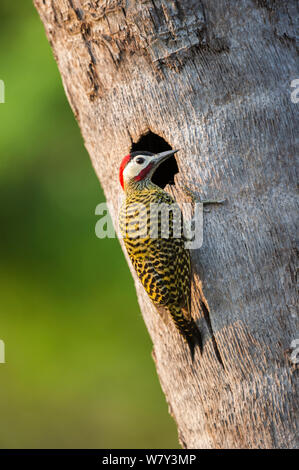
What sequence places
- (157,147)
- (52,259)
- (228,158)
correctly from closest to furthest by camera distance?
(228,158), (157,147), (52,259)

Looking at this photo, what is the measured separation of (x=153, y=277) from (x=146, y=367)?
3329 millimetres

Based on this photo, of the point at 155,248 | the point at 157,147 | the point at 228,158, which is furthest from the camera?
the point at 157,147

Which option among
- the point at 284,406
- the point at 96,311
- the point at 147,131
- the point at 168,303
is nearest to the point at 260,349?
the point at 284,406

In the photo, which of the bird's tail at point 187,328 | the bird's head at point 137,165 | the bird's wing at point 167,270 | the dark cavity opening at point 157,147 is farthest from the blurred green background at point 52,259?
the bird's tail at point 187,328

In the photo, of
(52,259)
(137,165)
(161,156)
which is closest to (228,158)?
(161,156)

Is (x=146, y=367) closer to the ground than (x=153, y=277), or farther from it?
closer to the ground

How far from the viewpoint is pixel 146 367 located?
6805 millimetres

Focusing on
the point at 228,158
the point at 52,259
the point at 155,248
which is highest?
the point at 228,158

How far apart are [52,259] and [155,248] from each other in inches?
106

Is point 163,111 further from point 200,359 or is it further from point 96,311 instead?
point 96,311

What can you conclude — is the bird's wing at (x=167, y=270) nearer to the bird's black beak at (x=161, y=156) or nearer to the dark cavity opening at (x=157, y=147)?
the bird's black beak at (x=161, y=156)

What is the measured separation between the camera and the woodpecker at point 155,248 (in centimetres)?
361

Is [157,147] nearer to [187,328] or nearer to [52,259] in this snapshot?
[187,328]

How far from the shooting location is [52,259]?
6.27m
